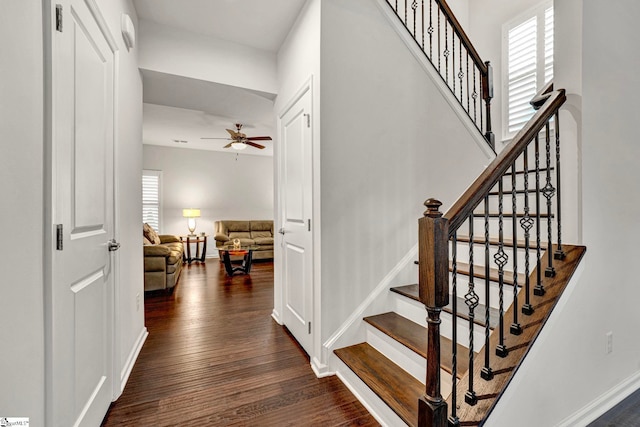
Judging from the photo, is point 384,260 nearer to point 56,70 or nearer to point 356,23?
point 356,23

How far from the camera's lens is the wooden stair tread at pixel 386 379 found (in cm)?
147

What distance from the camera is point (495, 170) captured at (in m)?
1.24

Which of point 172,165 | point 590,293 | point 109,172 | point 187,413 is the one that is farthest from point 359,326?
point 172,165

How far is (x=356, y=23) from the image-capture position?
220 centimetres

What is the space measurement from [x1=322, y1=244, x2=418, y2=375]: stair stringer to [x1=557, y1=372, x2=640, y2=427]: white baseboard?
113 centimetres

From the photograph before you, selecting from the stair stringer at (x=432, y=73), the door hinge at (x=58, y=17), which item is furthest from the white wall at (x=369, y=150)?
the door hinge at (x=58, y=17)

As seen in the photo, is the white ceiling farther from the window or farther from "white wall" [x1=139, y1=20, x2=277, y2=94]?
the window

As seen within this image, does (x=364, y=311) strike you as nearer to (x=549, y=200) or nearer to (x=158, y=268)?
(x=549, y=200)

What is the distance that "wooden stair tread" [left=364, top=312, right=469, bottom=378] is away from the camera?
155 cm

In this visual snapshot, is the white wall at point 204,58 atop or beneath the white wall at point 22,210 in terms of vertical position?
atop

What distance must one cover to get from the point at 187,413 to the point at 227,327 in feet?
4.07

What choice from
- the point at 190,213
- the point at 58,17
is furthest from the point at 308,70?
the point at 190,213

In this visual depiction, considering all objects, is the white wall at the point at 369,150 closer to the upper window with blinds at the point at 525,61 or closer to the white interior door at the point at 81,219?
the white interior door at the point at 81,219

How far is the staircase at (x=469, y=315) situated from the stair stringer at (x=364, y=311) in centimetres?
5
